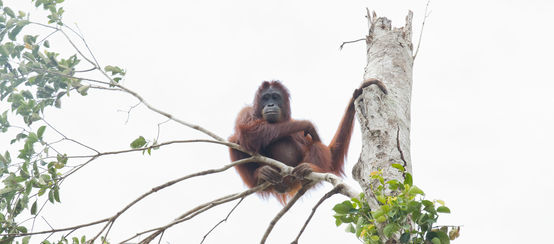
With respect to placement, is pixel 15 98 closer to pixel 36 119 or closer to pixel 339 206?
pixel 36 119

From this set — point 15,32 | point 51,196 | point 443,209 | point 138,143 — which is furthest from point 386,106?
point 15,32

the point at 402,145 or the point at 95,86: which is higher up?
the point at 95,86

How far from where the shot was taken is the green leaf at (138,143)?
4.59 meters

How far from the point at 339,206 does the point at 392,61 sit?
73.8 inches

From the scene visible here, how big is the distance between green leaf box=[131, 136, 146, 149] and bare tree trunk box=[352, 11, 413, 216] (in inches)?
73.4

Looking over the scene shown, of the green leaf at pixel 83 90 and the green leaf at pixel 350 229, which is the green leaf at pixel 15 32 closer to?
the green leaf at pixel 83 90

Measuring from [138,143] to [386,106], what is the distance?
214cm

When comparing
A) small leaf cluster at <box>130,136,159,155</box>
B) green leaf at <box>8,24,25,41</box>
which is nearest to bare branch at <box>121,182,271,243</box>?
small leaf cluster at <box>130,136,159,155</box>

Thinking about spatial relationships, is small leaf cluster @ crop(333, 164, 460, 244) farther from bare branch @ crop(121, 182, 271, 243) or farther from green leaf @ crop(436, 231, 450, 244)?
bare branch @ crop(121, 182, 271, 243)

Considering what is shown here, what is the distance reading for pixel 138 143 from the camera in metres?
4.61

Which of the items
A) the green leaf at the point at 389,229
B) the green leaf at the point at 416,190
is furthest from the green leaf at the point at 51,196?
the green leaf at the point at 416,190

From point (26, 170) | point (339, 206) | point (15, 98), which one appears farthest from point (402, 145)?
point (15, 98)

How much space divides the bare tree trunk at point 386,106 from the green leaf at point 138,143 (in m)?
1.86

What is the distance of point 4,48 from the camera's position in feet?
16.6
